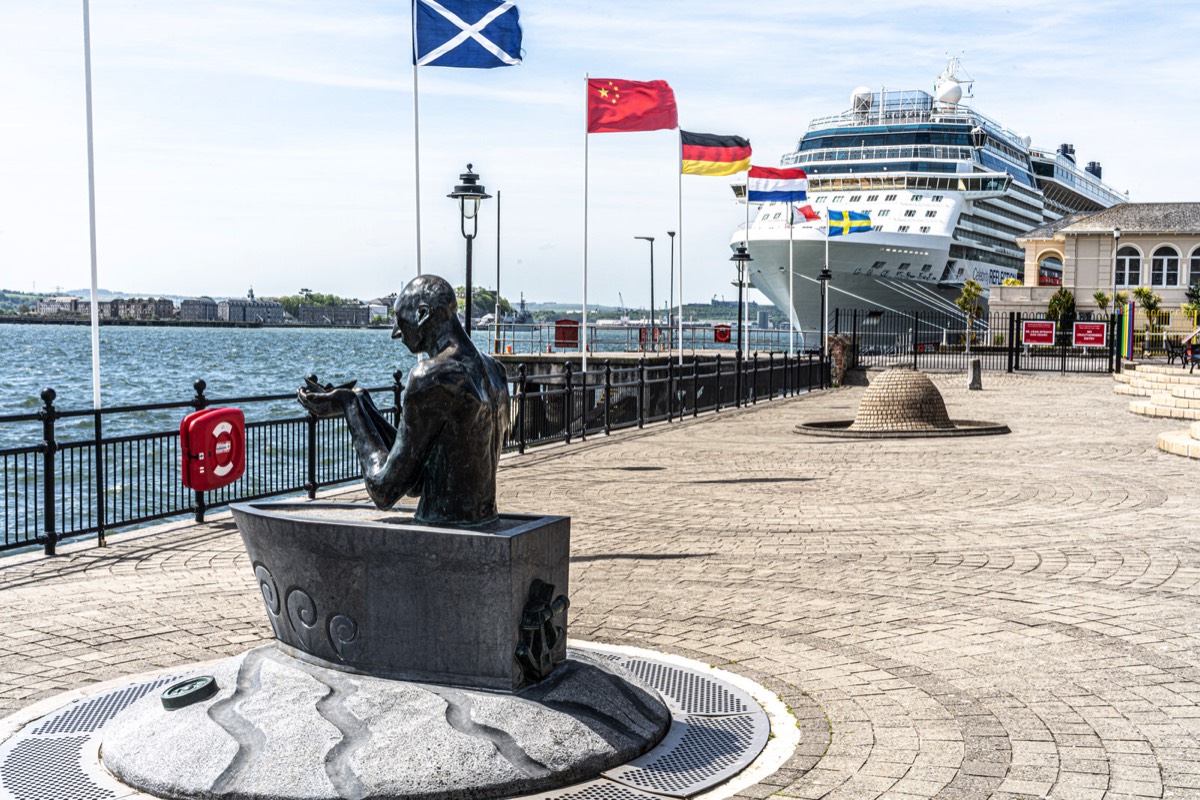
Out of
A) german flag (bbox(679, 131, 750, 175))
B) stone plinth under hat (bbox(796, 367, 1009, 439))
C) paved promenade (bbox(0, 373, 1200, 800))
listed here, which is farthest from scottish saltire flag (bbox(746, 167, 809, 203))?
paved promenade (bbox(0, 373, 1200, 800))

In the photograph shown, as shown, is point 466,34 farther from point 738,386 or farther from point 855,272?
point 855,272

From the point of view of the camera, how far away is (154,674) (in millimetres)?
5926

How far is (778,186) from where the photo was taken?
4044cm

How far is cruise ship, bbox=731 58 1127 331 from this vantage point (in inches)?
2579

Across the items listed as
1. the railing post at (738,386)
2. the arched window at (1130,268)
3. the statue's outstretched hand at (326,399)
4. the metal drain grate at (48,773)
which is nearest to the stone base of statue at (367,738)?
the metal drain grate at (48,773)

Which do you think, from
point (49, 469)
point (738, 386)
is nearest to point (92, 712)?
point (49, 469)

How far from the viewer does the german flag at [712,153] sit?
93.0 feet

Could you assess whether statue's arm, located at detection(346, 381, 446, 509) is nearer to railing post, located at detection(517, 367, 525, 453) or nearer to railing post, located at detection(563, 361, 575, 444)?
railing post, located at detection(517, 367, 525, 453)

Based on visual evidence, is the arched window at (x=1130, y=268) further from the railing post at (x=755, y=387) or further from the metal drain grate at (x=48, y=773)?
the metal drain grate at (x=48, y=773)

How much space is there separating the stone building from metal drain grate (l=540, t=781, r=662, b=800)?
56090mm

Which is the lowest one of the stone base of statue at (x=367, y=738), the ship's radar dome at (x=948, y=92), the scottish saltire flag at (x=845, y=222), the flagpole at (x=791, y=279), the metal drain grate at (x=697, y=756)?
the metal drain grate at (x=697, y=756)

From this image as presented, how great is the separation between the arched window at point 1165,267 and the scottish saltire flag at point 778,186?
1033 inches

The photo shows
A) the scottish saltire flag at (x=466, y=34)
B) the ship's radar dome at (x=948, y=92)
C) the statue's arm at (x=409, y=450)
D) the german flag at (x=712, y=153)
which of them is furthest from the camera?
the ship's radar dome at (x=948, y=92)

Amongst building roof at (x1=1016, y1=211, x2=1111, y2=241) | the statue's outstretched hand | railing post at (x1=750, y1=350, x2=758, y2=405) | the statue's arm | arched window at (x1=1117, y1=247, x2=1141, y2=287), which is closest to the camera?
the statue's arm
